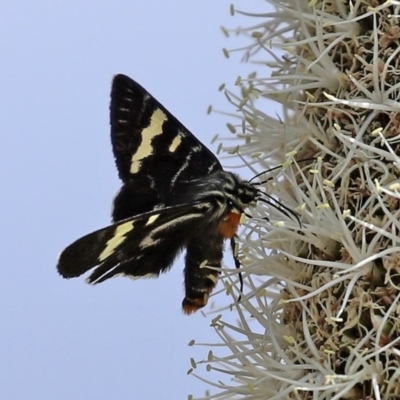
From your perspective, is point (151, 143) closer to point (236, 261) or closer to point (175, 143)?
point (175, 143)

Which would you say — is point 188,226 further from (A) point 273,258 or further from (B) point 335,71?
(B) point 335,71

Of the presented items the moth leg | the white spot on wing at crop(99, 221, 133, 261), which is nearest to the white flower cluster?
the moth leg

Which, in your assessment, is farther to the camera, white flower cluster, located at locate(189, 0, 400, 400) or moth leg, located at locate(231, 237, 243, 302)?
moth leg, located at locate(231, 237, 243, 302)

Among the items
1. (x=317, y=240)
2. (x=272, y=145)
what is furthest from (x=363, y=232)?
(x=272, y=145)

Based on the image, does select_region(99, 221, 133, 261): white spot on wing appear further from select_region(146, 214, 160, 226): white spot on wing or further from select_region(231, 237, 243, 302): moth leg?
select_region(231, 237, 243, 302): moth leg

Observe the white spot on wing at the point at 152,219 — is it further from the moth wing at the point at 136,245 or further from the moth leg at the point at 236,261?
the moth leg at the point at 236,261

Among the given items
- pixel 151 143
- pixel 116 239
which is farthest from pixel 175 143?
pixel 116 239
